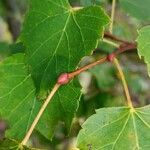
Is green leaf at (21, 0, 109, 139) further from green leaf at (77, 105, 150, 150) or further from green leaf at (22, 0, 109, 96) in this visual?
green leaf at (77, 105, 150, 150)

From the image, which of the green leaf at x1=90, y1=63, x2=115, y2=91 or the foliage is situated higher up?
the green leaf at x1=90, y1=63, x2=115, y2=91

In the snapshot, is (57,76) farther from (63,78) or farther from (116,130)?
(116,130)

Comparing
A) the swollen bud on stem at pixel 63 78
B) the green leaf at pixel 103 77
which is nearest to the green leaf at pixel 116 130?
the swollen bud on stem at pixel 63 78

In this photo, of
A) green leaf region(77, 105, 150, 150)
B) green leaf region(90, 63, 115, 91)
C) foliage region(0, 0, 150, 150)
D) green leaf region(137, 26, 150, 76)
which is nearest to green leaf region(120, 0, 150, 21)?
foliage region(0, 0, 150, 150)

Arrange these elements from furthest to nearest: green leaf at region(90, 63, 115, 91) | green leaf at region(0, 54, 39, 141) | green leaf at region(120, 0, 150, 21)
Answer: green leaf at region(90, 63, 115, 91)
green leaf at region(120, 0, 150, 21)
green leaf at region(0, 54, 39, 141)

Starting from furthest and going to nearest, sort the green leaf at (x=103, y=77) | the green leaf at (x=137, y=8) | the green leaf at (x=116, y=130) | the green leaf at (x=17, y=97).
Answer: the green leaf at (x=103, y=77) → the green leaf at (x=137, y=8) → the green leaf at (x=17, y=97) → the green leaf at (x=116, y=130)

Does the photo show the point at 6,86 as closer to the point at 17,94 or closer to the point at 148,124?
the point at 17,94

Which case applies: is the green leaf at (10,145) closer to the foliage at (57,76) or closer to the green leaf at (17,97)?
the foliage at (57,76)
